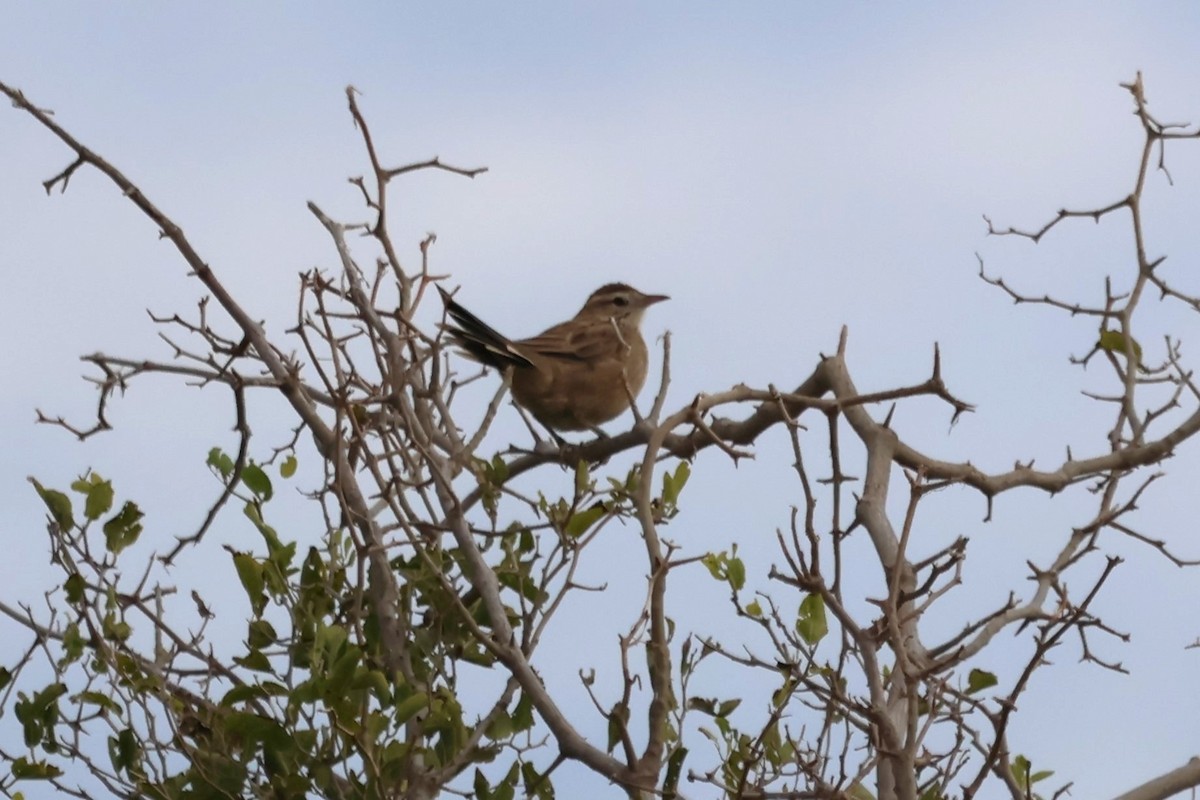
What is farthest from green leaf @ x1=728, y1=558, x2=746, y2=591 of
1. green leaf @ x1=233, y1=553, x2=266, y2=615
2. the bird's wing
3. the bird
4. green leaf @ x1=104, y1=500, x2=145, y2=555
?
the bird's wing

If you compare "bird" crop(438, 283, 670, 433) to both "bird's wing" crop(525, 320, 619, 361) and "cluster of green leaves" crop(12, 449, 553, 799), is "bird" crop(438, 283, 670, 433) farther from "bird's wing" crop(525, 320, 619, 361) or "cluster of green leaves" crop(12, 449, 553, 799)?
"cluster of green leaves" crop(12, 449, 553, 799)

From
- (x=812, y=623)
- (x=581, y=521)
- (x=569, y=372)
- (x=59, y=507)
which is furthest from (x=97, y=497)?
(x=569, y=372)

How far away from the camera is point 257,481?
4312 millimetres

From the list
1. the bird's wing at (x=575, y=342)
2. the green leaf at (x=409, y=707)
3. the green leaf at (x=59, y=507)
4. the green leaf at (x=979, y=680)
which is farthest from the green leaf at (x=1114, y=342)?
the green leaf at (x=59, y=507)

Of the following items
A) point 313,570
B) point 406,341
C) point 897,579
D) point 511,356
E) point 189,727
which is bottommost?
point 897,579

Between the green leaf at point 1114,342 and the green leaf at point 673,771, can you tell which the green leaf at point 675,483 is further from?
the green leaf at point 1114,342

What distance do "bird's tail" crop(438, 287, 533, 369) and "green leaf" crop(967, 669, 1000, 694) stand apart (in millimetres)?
2912

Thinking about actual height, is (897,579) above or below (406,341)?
below

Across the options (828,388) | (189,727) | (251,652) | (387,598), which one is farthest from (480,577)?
(828,388)

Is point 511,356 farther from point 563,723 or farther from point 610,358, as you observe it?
point 563,723

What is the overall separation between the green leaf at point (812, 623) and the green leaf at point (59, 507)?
201 centimetres

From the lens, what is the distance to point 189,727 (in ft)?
13.4

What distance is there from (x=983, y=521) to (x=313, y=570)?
2152 millimetres

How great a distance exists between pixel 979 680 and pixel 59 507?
8.23 ft
